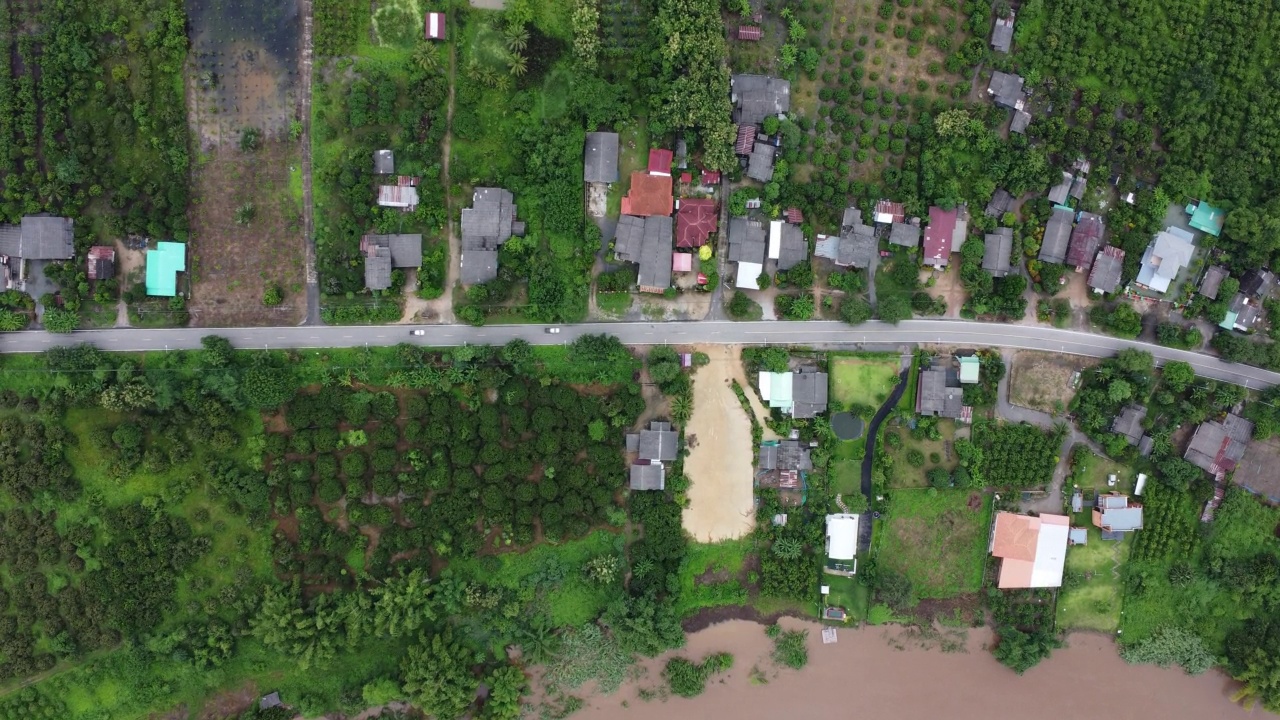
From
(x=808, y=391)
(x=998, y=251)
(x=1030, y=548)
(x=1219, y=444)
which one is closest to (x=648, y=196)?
(x=808, y=391)

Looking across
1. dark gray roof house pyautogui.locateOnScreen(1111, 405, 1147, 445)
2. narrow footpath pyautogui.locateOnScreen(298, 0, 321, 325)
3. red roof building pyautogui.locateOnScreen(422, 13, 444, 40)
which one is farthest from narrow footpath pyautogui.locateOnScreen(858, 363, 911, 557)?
red roof building pyautogui.locateOnScreen(422, 13, 444, 40)

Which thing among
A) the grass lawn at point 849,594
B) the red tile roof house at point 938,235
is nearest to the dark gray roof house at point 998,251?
the red tile roof house at point 938,235

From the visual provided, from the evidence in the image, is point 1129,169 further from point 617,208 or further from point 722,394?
point 617,208

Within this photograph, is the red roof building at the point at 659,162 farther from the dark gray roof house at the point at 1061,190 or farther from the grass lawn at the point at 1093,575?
the grass lawn at the point at 1093,575

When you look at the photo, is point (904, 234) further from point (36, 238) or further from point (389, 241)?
point (36, 238)

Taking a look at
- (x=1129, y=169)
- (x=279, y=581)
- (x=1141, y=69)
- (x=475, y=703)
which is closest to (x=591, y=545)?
(x=475, y=703)
